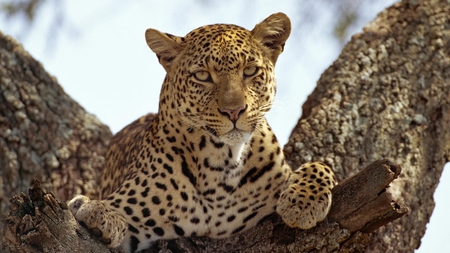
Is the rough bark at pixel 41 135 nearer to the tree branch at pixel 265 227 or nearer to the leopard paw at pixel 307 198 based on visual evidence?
the tree branch at pixel 265 227

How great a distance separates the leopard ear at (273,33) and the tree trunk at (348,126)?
1.05 meters

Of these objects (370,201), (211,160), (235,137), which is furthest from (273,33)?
(370,201)

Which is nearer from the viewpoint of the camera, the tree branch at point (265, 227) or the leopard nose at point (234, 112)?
the tree branch at point (265, 227)

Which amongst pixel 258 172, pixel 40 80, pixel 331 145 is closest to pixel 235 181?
pixel 258 172

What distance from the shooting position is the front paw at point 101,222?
5.56 metres

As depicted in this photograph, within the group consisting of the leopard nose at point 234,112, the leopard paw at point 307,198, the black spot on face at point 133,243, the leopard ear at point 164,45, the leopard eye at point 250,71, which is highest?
the leopard ear at point 164,45

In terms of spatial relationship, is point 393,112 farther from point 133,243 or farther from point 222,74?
point 133,243

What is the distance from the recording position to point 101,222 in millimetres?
5570

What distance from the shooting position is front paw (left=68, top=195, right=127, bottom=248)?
5.56 meters

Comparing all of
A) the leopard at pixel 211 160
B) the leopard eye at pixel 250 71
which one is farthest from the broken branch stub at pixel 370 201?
the leopard eye at pixel 250 71

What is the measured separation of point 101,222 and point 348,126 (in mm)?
2669

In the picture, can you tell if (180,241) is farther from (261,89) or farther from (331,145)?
(331,145)

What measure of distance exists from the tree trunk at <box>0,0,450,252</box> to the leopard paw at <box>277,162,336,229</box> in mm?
84

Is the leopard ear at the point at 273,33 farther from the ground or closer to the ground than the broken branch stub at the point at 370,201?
farther from the ground
